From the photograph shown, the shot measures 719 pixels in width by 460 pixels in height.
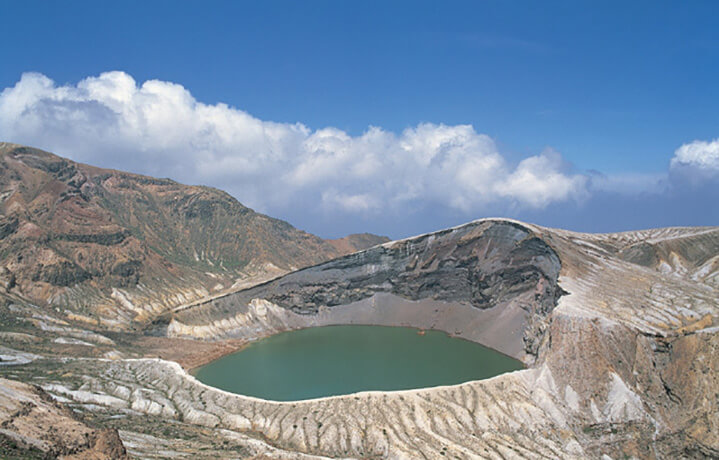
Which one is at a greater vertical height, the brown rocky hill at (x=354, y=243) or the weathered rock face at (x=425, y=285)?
the brown rocky hill at (x=354, y=243)

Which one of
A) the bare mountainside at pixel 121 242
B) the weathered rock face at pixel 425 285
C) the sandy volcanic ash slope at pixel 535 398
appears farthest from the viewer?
the bare mountainside at pixel 121 242

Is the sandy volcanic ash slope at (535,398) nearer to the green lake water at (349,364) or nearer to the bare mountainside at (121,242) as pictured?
the green lake water at (349,364)

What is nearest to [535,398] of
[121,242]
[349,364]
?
[349,364]

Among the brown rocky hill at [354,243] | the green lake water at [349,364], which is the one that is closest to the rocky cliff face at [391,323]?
the green lake water at [349,364]

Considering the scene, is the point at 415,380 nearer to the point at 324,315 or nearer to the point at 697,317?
the point at 697,317

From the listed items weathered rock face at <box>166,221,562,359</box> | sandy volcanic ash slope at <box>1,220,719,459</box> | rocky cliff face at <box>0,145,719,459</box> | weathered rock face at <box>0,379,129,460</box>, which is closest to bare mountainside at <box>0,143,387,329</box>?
rocky cliff face at <box>0,145,719,459</box>

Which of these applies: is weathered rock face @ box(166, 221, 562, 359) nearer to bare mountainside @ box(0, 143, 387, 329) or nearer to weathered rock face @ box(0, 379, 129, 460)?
bare mountainside @ box(0, 143, 387, 329)
